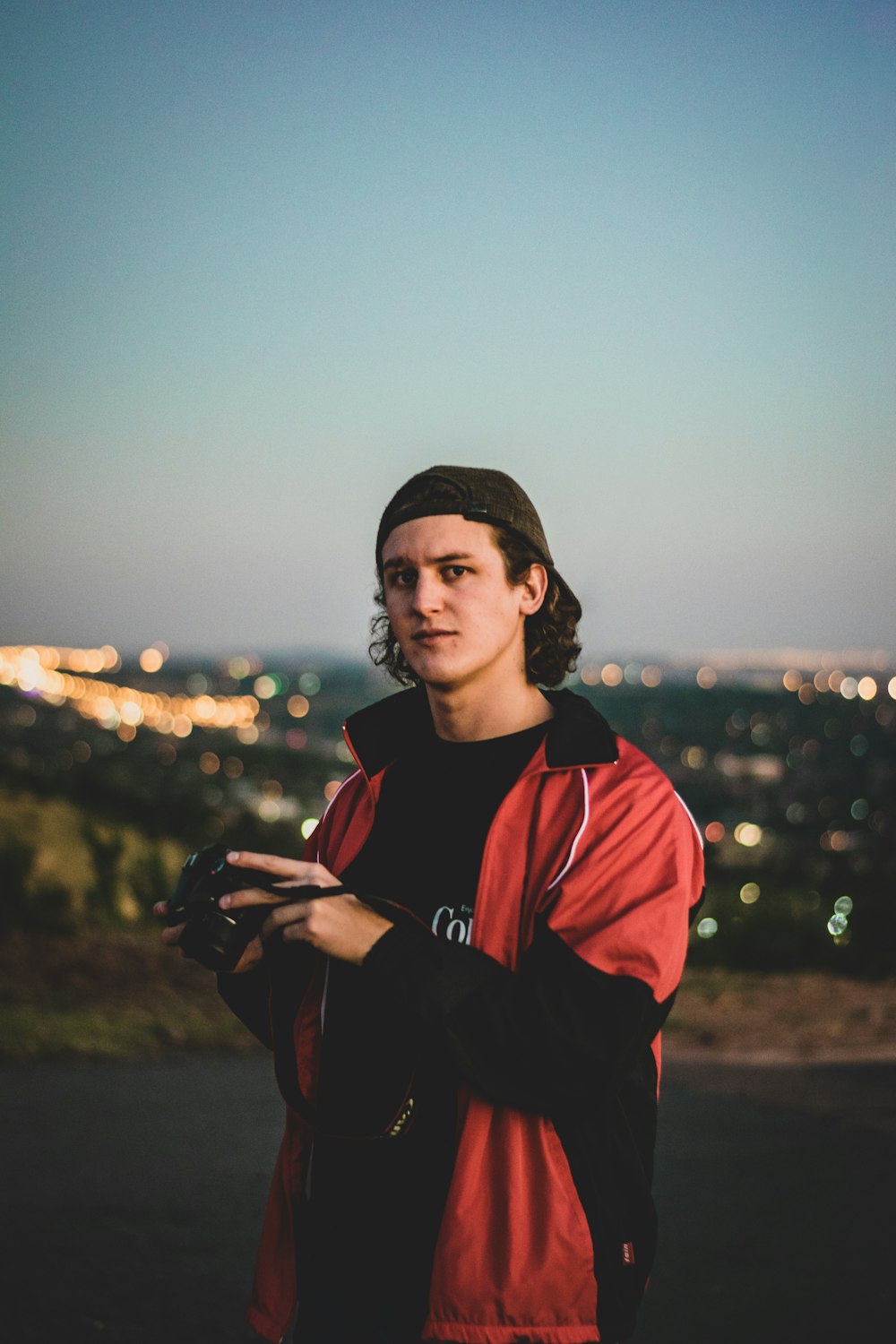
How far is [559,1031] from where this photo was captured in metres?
1.78

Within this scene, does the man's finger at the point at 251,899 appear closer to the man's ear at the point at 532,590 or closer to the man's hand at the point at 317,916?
the man's hand at the point at 317,916

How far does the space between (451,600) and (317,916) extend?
2.23 ft

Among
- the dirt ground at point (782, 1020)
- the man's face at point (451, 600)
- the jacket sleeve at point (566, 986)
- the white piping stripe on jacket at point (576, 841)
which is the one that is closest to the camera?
the jacket sleeve at point (566, 986)

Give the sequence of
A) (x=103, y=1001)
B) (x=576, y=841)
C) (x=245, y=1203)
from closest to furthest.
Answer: (x=576, y=841), (x=245, y=1203), (x=103, y=1001)

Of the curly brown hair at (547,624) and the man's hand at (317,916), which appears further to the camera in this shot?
the curly brown hair at (547,624)

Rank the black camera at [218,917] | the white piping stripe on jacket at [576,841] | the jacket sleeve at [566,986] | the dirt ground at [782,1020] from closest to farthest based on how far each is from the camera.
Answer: the jacket sleeve at [566,986], the white piping stripe on jacket at [576,841], the black camera at [218,917], the dirt ground at [782,1020]

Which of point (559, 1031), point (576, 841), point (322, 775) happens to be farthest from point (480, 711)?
point (322, 775)

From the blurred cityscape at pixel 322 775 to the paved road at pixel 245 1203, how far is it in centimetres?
200

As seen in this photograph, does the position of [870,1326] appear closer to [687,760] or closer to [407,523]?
[407,523]

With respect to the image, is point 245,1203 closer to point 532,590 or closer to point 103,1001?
point 103,1001

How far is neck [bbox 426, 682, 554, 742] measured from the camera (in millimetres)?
2234

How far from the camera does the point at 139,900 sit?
10.4m

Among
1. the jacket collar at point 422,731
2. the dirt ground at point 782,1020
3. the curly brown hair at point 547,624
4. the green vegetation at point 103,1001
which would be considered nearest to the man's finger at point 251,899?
the jacket collar at point 422,731

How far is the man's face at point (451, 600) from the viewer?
2156 mm
